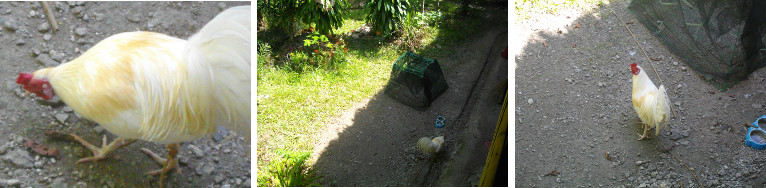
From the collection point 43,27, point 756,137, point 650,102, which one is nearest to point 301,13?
point 43,27

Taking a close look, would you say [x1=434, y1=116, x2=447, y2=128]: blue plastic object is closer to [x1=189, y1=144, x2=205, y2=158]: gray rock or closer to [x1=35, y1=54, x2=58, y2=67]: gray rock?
[x1=189, y1=144, x2=205, y2=158]: gray rock

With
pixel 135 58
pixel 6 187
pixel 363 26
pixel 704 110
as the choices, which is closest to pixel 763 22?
pixel 704 110

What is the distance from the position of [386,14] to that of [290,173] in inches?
78.5

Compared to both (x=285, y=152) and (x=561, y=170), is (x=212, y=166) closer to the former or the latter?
(x=285, y=152)

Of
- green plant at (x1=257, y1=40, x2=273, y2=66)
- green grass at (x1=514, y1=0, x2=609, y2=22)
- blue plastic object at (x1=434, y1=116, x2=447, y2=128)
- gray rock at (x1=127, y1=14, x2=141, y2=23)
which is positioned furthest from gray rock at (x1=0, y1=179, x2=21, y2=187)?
green grass at (x1=514, y1=0, x2=609, y2=22)

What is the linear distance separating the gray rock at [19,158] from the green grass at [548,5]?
11.0 feet

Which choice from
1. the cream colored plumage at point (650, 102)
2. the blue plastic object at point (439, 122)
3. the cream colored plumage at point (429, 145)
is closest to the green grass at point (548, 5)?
the cream colored plumage at point (650, 102)

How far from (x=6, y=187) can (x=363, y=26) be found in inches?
111

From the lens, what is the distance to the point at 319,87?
344 cm

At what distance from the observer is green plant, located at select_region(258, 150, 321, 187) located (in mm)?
2148

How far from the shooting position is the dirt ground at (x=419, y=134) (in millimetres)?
2648

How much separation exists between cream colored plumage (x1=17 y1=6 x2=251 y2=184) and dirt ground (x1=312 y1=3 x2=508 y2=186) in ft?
2.84

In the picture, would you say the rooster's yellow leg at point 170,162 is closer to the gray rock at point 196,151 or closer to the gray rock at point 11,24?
the gray rock at point 196,151

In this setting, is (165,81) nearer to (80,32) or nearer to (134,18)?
(134,18)
